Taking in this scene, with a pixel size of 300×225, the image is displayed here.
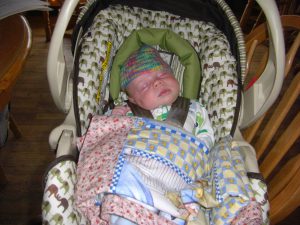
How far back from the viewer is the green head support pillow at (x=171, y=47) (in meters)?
1.23

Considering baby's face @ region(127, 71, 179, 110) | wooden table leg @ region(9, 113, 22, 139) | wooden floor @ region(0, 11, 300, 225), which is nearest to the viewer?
baby's face @ region(127, 71, 179, 110)

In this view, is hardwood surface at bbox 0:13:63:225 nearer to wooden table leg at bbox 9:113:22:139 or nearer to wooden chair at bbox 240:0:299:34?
wooden table leg at bbox 9:113:22:139

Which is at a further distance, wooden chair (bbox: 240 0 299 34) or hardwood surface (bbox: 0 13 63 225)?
wooden chair (bbox: 240 0 299 34)

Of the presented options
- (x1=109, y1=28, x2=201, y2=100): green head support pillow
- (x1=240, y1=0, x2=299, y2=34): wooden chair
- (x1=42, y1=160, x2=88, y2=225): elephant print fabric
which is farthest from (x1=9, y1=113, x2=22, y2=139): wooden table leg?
(x1=240, y1=0, x2=299, y2=34): wooden chair

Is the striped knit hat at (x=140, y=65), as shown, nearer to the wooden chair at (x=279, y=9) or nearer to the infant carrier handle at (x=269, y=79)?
the infant carrier handle at (x=269, y=79)

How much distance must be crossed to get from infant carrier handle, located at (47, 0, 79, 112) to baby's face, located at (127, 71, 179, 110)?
0.25 metres

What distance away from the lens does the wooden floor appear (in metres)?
1.48

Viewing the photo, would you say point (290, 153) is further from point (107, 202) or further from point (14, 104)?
point (14, 104)

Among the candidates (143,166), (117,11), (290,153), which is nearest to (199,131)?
→ (143,166)

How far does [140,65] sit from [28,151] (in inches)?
36.8

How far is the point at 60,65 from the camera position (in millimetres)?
970

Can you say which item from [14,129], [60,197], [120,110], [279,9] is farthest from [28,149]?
[279,9]

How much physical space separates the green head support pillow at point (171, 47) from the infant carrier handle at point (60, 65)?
0.75 feet

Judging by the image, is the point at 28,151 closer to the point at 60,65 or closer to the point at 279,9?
the point at 60,65
